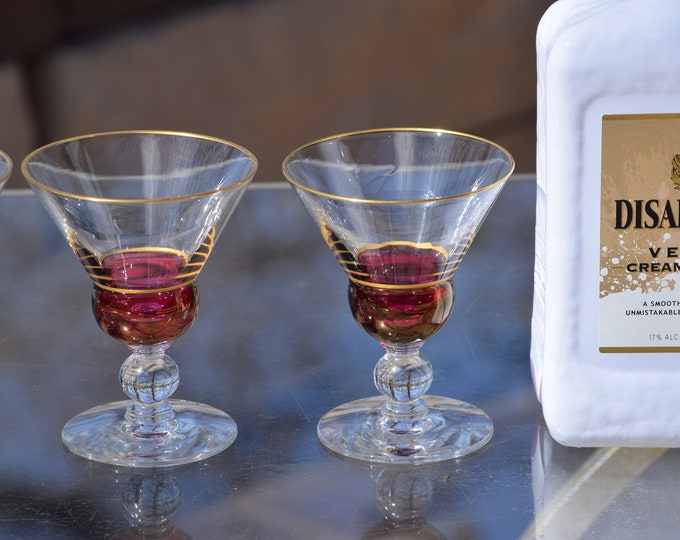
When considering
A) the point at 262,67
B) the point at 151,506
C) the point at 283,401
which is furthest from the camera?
the point at 262,67

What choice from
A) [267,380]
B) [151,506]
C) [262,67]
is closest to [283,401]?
[267,380]

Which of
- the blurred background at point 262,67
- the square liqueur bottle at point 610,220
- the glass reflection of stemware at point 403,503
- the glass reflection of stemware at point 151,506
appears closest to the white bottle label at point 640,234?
the square liqueur bottle at point 610,220

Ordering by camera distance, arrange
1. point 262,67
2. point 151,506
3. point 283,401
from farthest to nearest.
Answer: point 262,67 < point 283,401 < point 151,506

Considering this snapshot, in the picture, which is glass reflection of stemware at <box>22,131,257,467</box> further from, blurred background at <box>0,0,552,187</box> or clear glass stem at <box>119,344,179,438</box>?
blurred background at <box>0,0,552,187</box>

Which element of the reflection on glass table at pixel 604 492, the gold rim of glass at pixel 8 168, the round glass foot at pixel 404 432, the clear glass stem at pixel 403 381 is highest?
the gold rim of glass at pixel 8 168

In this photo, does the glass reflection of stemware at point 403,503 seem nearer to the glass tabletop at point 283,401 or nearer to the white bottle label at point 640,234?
the glass tabletop at point 283,401

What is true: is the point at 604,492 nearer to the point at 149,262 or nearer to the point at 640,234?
the point at 640,234
